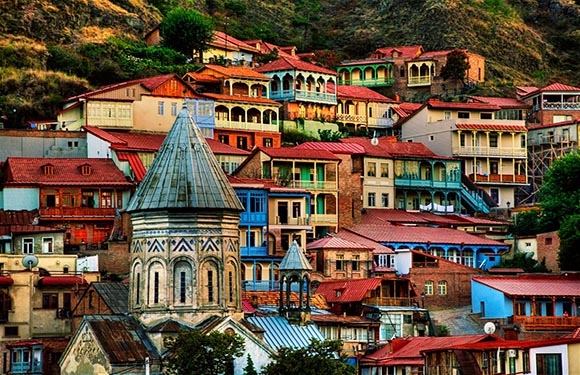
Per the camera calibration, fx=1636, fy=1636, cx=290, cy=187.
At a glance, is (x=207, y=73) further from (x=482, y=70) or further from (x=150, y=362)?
(x=150, y=362)

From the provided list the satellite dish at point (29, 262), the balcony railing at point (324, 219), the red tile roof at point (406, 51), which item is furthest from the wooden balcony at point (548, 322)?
the red tile roof at point (406, 51)

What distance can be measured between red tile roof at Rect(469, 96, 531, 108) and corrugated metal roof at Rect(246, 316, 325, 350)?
174ft

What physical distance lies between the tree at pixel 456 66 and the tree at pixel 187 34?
1870cm

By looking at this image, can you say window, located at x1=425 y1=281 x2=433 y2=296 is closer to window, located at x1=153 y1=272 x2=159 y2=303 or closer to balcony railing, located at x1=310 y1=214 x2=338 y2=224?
balcony railing, located at x1=310 y1=214 x2=338 y2=224

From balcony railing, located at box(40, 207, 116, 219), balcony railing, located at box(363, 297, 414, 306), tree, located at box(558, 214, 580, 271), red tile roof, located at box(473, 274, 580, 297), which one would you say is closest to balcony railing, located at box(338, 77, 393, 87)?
tree, located at box(558, 214, 580, 271)

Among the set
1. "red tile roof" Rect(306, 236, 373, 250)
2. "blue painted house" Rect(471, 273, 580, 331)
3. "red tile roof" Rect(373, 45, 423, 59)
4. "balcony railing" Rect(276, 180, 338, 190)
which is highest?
"red tile roof" Rect(373, 45, 423, 59)

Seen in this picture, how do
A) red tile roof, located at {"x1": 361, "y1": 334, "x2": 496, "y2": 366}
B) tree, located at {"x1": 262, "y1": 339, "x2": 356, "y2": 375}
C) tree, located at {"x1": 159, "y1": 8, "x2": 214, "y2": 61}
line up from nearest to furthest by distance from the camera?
1. tree, located at {"x1": 262, "y1": 339, "x2": 356, "y2": 375}
2. red tile roof, located at {"x1": 361, "y1": 334, "x2": 496, "y2": 366}
3. tree, located at {"x1": 159, "y1": 8, "x2": 214, "y2": 61}

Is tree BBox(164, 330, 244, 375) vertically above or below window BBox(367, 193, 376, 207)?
below

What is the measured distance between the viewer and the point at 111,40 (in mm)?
122938

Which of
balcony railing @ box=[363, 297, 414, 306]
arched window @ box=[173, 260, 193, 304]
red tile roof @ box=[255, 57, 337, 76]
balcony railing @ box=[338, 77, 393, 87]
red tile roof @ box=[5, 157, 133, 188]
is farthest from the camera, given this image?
balcony railing @ box=[338, 77, 393, 87]

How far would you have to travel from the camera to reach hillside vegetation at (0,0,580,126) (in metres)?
115

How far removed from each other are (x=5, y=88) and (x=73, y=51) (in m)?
11.4

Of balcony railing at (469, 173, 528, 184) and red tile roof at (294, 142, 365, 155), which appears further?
balcony railing at (469, 173, 528, 184)

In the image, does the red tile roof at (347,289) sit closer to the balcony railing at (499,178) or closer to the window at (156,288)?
the window at (156,288)
